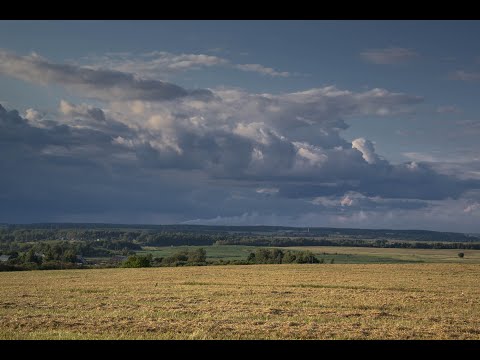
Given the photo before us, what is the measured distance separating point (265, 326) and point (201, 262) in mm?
61906

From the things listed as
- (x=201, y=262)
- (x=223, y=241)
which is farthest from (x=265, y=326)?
(x=223, y=241)

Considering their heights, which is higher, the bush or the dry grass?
the dry grass

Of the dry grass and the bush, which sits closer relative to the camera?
the dry grass

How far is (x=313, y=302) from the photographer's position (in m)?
23.4

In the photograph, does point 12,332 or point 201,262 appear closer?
point 12,332

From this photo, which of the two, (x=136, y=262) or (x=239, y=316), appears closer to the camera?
(x=239, y=316)

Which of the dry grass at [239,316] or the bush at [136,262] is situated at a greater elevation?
the dry grass at [239,316]

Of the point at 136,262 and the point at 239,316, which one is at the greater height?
the point at 239,316

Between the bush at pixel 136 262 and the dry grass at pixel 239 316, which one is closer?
the dry grass at pixel 239 316
